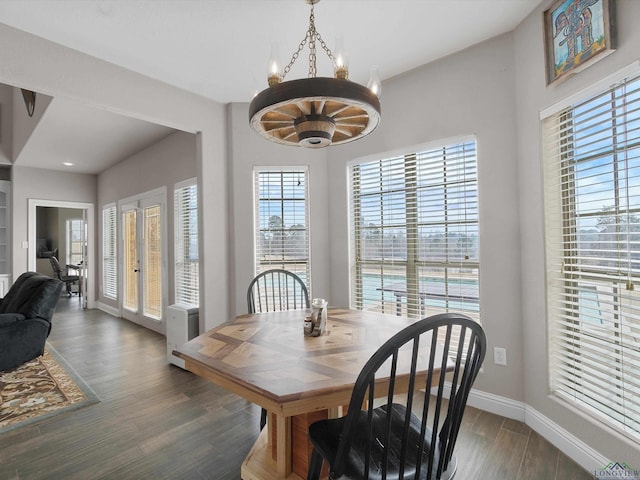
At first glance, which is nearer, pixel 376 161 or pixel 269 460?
pixel 269 460

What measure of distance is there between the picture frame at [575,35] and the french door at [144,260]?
4.47m

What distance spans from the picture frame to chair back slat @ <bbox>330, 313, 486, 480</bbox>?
168 centimetres

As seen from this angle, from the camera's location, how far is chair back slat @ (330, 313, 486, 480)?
1013 mm

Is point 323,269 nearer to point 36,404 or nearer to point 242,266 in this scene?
point 242,266

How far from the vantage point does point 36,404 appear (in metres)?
2.64

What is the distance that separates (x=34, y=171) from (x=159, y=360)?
15.7 ft

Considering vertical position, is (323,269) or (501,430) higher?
(323,269)

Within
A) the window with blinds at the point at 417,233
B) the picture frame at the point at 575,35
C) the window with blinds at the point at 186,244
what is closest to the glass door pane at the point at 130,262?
the window with blinds at the point at 186,244

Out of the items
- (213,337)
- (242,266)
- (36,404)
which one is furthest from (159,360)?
(213,337)

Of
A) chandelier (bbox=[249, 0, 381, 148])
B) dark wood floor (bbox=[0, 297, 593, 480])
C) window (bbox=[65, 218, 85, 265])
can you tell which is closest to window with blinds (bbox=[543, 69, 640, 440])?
dark wood floor (bbox=[0, 297, 593, 480])

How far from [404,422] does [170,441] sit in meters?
1.74

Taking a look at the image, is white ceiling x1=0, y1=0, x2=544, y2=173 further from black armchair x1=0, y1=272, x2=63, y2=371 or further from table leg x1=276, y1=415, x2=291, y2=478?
black armchair x1=0, y1=272, x2=63, y2=371

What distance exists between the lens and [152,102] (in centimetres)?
294

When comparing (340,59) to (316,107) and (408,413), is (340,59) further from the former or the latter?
(408,413)
